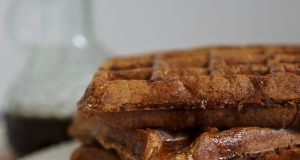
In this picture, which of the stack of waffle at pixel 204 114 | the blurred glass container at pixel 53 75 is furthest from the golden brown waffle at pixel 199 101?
the blurred glass container at pixel 53 75

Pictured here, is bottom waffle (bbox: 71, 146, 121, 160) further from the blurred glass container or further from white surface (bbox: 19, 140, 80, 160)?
the blurred glass container

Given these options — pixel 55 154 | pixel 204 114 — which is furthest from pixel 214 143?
pixel 55 154

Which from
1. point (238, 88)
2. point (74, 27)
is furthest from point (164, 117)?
point (74, 27)

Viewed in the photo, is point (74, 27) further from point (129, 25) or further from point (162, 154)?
point (162, 154)

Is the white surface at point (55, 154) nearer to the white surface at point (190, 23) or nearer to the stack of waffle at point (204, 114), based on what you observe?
the stack of waffle at point (204, 114)

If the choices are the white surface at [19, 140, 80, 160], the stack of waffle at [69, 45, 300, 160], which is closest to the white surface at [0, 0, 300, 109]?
the white surface at [19, 140, 80, 160]

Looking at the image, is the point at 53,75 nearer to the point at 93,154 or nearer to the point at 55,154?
the point at 55,154
